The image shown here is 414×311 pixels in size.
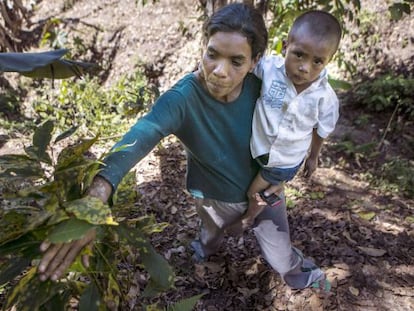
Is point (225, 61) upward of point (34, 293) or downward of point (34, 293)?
upward

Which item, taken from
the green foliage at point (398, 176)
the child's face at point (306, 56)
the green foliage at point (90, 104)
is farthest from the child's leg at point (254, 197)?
the green foliage at point (90, 104)

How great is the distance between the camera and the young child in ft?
5.34

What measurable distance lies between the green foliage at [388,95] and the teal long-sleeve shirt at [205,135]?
316cm

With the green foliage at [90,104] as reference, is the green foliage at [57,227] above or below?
above

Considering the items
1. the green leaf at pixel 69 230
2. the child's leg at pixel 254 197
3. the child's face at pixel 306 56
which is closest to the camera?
the green leaf at pixel 69 230

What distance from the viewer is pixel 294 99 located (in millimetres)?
1721

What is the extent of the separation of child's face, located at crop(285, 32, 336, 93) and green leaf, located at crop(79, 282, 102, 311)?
3.82 feet

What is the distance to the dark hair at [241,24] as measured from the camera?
4.78 ft

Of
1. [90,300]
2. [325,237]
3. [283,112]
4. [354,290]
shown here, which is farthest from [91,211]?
[325,237]

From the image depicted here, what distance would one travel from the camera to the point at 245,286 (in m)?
2.45

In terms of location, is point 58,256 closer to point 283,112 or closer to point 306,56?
point 283,112

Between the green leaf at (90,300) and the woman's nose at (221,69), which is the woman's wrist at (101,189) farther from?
the woman's nose at (221,69)

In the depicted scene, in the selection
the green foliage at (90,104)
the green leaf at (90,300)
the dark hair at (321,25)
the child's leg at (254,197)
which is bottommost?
the green foliage at (90,104)

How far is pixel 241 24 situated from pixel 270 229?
3.61 feet
